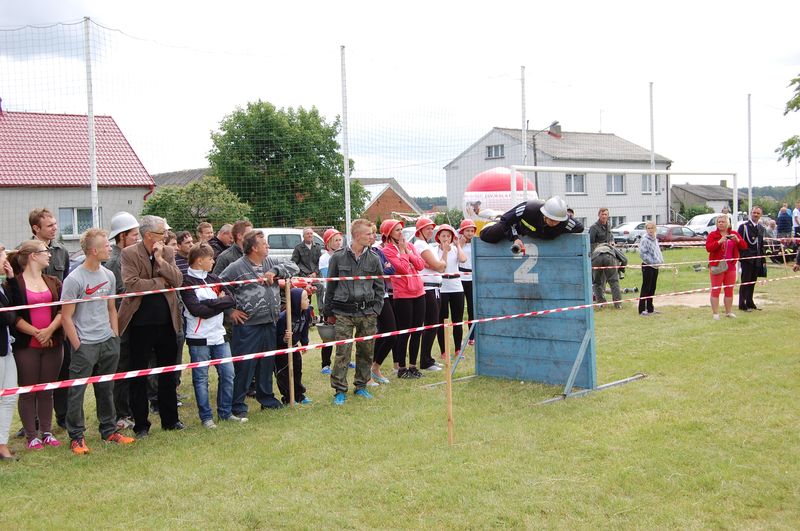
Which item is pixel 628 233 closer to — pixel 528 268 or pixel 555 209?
pixel 528 268

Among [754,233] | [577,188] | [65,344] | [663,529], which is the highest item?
[577,188]

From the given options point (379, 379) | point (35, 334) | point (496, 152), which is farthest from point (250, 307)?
point (496, 152)

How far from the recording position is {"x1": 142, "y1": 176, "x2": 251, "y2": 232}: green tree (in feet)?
56.9

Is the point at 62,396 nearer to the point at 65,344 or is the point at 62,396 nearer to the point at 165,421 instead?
the point at 65,344

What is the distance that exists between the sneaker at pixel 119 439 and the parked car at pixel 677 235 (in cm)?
2945

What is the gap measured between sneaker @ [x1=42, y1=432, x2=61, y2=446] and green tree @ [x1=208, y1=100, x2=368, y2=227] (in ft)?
31.6

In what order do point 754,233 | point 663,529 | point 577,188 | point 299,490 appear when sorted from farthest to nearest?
point 577,188
point 754,233
point 299,490
point 663,529

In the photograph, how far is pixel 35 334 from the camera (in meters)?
6.07

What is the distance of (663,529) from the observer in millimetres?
4211

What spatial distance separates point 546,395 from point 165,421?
3.58 meters

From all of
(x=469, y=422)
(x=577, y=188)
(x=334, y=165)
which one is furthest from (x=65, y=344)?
(x=577, y=188)

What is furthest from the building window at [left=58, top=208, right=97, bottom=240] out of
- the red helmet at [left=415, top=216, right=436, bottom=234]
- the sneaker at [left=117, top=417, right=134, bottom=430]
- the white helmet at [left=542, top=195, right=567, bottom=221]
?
the white helmet at [left=542, top=195, right=567, bottom=221]

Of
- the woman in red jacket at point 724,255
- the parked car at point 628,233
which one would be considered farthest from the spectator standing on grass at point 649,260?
the parked car at point 628,233

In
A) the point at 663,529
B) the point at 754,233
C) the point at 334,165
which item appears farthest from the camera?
the point at 334,165
